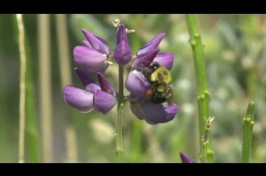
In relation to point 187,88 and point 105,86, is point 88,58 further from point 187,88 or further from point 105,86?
point 187,88

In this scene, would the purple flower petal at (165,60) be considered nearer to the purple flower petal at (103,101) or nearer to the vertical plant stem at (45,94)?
the purple flower petal at (103,101)

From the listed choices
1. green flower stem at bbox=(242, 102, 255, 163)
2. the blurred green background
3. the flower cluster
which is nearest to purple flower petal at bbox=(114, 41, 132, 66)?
the flower cluster

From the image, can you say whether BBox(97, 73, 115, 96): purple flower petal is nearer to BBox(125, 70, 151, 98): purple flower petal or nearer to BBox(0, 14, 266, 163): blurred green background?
BBox(125, 70, 151, 98): purple flower petal

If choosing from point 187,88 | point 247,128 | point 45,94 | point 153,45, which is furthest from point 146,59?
point 187,88
